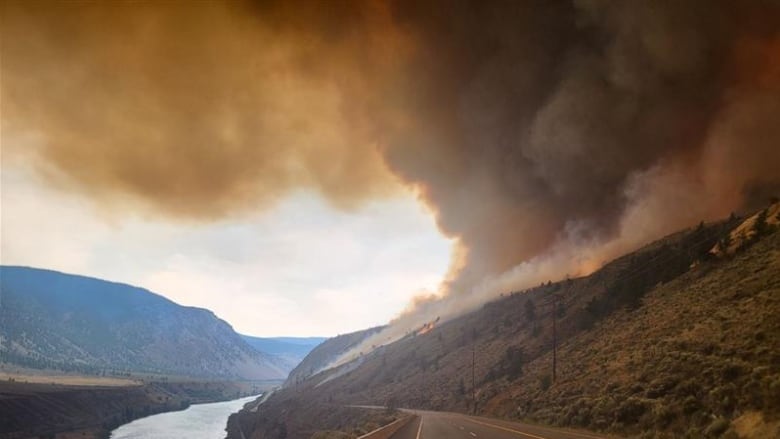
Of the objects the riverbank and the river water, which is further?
the river water

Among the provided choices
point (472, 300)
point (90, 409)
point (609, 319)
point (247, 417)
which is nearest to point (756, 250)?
point (609, 319)

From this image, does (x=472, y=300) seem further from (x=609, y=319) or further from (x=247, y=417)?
(x=609, y=319)

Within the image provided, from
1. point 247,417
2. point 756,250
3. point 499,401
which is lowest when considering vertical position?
point 247,417

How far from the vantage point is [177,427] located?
108 metres

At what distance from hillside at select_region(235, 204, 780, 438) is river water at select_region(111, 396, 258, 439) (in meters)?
13.3

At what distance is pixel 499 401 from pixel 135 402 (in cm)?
11751

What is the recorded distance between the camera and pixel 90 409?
366ft

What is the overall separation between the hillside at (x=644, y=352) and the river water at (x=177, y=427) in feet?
43.8

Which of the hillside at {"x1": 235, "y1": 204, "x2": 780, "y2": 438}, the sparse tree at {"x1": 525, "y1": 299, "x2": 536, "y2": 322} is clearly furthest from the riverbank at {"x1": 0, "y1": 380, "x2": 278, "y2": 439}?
the sparse tree at {"x1": 525, "y1": 299, "x2": 536, "y2": 322}

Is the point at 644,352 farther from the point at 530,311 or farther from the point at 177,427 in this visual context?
the point at 177,427

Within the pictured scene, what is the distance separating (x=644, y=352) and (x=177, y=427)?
99.4 meters

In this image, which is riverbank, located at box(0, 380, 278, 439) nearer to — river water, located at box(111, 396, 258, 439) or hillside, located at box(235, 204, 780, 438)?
river water, located at box(111, 396, 258, 439)

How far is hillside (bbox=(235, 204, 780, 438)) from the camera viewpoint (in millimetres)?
23719

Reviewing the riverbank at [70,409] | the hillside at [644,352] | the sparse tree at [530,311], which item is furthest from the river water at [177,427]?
the sparse tree at [530,311]
